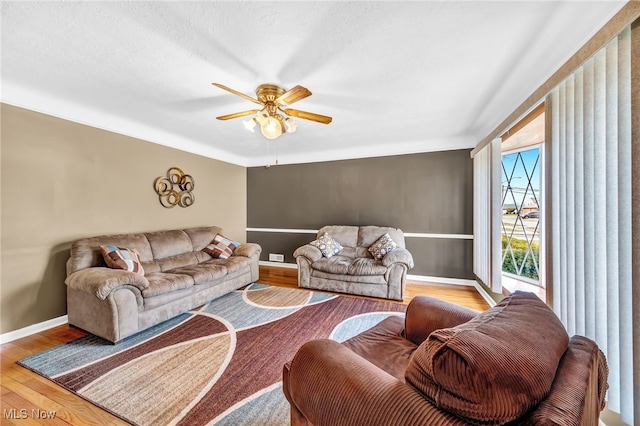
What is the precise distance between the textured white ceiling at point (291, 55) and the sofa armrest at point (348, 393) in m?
1.86

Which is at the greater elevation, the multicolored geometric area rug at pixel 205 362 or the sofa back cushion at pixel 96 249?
the sofa back cushion at pixel 96 249

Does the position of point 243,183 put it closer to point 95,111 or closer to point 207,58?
point 95,111

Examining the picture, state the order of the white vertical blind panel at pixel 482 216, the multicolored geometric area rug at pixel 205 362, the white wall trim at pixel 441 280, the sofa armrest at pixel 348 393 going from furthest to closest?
the white wall trim at pixel 441 280 → the white vertical blind panel at pixel 482 216 → the multicolored geometric area rug at pixel 205 362 → the sofa armrest at pixel 348 393

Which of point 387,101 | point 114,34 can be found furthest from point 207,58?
point 387,101

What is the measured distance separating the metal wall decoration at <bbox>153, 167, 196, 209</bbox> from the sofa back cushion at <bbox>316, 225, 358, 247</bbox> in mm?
2395

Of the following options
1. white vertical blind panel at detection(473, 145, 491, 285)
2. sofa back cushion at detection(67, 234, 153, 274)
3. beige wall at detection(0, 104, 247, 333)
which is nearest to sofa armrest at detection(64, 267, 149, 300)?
sofa back cushion at detection(67, 234, 153, 274)

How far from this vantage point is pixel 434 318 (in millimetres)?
1436

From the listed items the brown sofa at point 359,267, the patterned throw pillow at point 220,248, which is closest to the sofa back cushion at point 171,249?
the patterned throw pillow at point 220,248

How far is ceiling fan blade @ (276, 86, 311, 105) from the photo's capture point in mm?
1935

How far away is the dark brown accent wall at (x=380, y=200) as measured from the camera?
4.07m

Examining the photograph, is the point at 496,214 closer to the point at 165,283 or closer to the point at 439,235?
the point at 439,235

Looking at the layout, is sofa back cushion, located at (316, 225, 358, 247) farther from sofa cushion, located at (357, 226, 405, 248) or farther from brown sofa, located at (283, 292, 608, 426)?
brown sofa, located at (283, 292, 608, 426)

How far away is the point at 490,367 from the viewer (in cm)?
60

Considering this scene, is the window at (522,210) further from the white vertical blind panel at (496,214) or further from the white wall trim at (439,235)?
the white vertical blind panel at (496,214)
